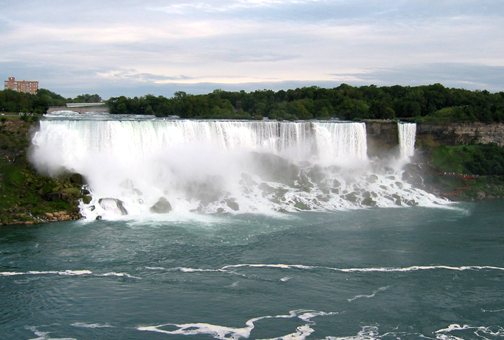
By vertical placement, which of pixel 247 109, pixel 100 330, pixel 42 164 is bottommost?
pixel 100 330

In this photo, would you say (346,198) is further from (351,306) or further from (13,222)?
(13,222)

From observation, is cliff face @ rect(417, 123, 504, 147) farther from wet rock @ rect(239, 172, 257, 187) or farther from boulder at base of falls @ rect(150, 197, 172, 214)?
boulder at base of falls @ rect(150, 197, 172, 214)

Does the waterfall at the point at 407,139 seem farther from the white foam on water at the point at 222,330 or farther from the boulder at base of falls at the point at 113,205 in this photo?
the white foam on water at the point at 222,330

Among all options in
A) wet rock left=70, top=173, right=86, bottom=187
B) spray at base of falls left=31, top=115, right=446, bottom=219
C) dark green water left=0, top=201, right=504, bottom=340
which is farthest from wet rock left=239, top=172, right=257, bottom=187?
wet rock left=70, top=173, right=86, bottom=187

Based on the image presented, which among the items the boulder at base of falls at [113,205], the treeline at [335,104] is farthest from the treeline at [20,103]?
the boulder at base of falls at [113,205]

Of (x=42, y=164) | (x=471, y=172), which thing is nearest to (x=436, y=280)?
(x=42, y=164)

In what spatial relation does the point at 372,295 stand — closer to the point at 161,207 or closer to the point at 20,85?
the point at 161,207

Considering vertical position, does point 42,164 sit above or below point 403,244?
above
